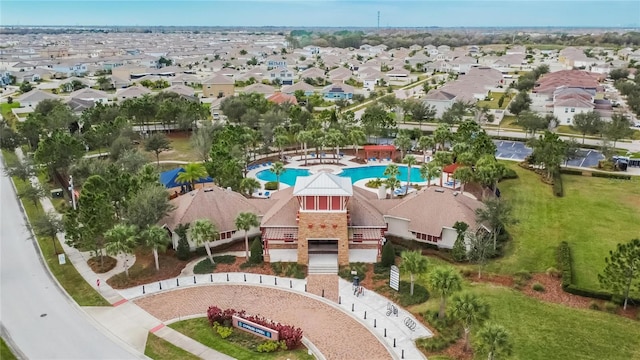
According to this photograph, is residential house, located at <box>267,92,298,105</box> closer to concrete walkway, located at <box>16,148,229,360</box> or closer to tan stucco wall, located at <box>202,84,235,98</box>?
tan stucco wall, located at <box>202,84,235,98</box>

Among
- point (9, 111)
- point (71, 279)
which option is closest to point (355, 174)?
point (71, 279)

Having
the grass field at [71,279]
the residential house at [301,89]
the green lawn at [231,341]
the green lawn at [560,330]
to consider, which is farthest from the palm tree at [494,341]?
the residential house at [301,89]

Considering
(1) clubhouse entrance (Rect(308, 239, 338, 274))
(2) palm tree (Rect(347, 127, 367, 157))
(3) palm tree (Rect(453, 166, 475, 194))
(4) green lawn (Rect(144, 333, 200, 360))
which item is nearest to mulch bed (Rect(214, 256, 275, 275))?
(1) clubhouse entrance (Rect(308, 239, 338, 274))

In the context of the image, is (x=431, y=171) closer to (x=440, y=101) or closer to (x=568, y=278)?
(x=568, y=278)

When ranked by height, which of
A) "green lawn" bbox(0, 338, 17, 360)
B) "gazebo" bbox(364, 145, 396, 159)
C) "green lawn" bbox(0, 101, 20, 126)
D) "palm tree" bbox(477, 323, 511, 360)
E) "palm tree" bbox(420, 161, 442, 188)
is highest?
"palm tree" bbox(420, 161, 442, 188)

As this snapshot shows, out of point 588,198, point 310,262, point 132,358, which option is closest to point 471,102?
point 588,198

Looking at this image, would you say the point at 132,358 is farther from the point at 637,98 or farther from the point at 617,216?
the point at 637,98
